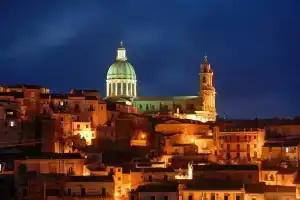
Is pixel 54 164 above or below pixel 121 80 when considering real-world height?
below

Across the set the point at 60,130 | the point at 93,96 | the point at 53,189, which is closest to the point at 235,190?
the point at 53,189

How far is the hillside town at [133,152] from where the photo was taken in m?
43.1

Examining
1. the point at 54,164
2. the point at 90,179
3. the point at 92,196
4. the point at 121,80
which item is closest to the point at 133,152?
the point at 54,164

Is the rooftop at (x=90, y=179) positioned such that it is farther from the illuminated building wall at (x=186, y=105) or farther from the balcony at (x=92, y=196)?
the illuminated building wall at (x=186, y=105)

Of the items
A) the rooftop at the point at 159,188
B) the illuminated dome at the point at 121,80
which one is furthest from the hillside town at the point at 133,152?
the illuminated dome at the point at 121,80

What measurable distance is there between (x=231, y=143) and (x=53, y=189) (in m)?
17.8

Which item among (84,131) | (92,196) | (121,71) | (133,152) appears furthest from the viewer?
(121,71)

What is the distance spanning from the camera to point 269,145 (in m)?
55.9

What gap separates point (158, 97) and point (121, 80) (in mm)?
3742

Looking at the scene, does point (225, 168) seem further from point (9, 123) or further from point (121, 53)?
point (121, 53)

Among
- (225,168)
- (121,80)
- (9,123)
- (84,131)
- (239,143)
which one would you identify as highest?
(121,80)

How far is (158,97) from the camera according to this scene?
7744 cm

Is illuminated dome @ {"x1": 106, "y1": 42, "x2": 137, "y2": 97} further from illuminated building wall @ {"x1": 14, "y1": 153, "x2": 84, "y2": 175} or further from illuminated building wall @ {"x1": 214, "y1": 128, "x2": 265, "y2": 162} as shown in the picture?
illuminated building wall @ {"x1": 14, "y1": 153, "x2": 84, "y2": 175}

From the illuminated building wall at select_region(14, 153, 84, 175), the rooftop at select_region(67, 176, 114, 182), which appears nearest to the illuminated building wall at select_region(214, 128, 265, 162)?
the illuminated building wall at select_region(14, 153, 84, 175)
